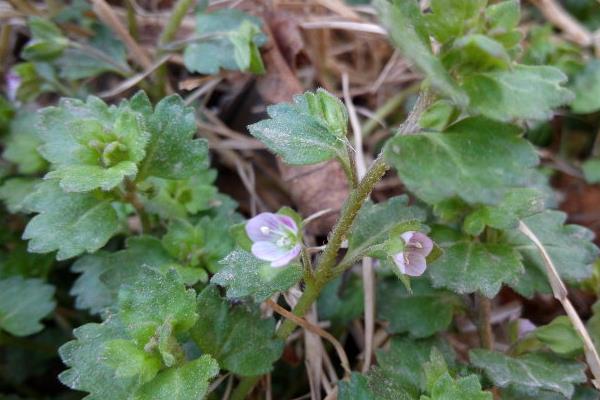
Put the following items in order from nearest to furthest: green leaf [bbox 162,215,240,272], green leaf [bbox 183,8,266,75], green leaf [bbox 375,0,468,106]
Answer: green leaf [bbox 375,0,468,106] < green leaf [bbox 162,215,240,272] < green leaf [bbox 183,8,266,75]

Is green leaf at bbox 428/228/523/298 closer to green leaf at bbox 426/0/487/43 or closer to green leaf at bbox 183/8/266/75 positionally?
green leaf at bbox 426/0/487/43

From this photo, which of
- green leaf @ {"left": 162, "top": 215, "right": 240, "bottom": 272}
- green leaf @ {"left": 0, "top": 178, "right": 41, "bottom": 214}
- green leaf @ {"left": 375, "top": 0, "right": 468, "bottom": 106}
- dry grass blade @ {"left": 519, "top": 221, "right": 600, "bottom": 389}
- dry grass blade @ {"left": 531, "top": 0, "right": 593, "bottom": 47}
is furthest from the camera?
dry grass blade @ {"left": 531, "top": 0, "right": 593, "bottom": 47}

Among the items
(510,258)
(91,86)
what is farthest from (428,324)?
(91,86)

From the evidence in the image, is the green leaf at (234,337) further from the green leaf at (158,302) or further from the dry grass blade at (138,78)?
the dry grass blade at (138,78)

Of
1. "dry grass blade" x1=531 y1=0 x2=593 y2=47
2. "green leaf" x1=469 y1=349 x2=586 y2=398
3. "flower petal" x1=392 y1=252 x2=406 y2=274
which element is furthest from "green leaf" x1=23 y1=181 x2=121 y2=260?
"dry grass blade" x1=531 y1=0 x2=593 y2=47

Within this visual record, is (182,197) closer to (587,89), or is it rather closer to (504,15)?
(504,15)

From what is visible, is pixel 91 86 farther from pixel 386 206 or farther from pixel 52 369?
pixel 386 206
